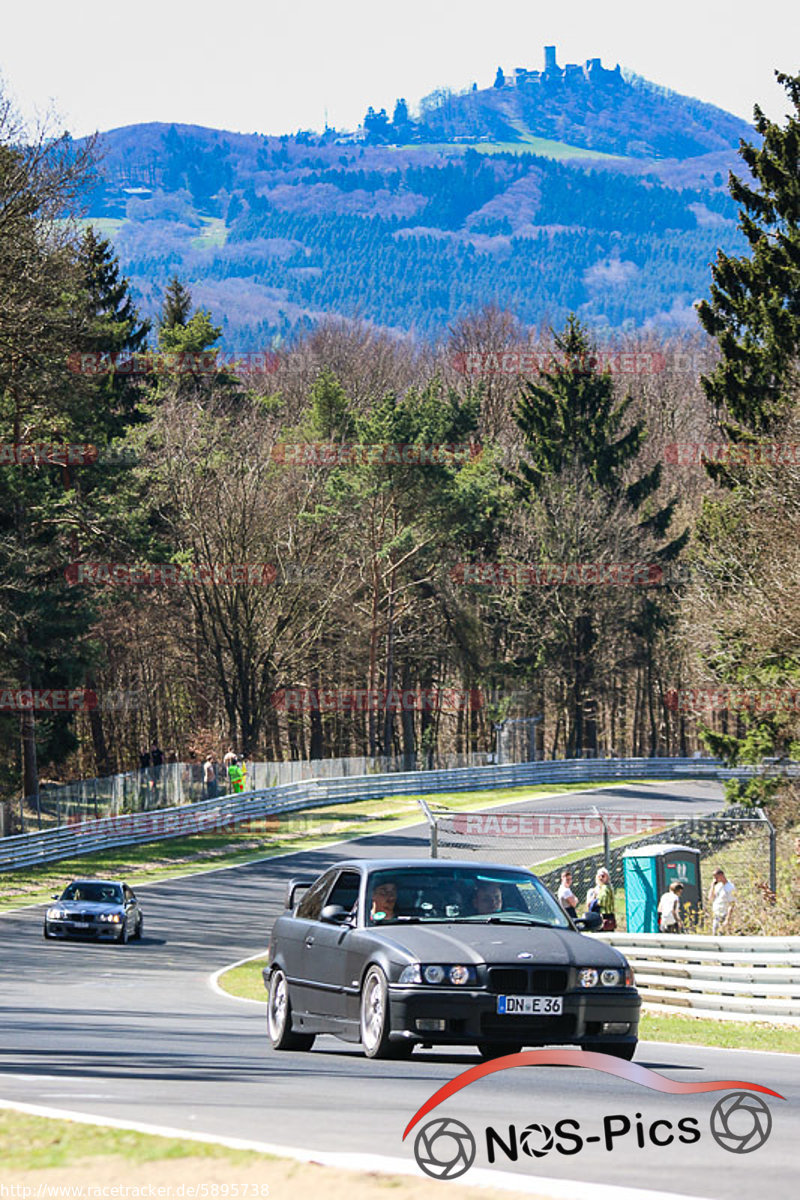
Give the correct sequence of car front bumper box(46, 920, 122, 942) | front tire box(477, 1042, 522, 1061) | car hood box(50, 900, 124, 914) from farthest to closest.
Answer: car hood box(50, 900, 124, 914) → car front bumper box(46, 920, 122, 942) → front tire box(477, 1042, 522, 1061)

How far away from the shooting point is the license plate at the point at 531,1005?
10828 millimetres

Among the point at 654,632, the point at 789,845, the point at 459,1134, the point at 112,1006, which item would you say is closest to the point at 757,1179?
the point at 459,1134

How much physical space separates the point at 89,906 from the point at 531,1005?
21.9 meters

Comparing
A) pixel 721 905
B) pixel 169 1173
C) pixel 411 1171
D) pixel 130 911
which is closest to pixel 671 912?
pixel 721 905

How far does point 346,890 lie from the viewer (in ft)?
42.4

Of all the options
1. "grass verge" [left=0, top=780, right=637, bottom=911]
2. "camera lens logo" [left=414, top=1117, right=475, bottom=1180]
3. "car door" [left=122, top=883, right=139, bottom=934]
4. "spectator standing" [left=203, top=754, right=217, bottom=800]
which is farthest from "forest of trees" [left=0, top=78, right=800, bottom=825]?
"camera lens logo" [left=414, top=1117, right=475, bottom=1180]

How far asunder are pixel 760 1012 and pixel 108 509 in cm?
3602

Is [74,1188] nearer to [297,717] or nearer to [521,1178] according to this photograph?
[521,1178]

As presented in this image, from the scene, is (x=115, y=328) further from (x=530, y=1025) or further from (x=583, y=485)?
(x=530, y=1025)

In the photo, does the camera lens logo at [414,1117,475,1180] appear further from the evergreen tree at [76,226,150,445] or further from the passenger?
the evergreen tree at [76,226,150,445]

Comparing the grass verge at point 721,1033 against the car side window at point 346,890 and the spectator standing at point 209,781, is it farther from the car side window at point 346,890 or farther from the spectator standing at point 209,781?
the spectator standing at point 209,781

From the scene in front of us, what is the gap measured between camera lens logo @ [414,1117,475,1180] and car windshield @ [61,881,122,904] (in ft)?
80.6

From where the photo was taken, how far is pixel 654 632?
77.8m

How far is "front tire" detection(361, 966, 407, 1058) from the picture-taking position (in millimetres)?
11148
